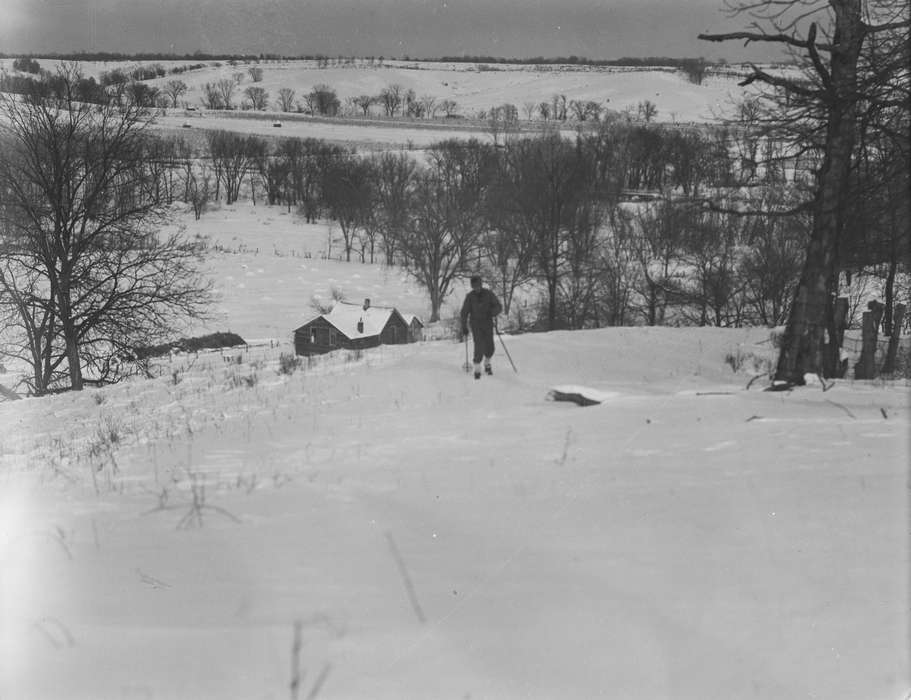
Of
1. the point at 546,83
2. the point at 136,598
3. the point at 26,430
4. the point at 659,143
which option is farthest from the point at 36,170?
the point at 546,83

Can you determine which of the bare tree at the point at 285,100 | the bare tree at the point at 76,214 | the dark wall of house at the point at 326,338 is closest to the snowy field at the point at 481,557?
the bare tree at the point at 76,214

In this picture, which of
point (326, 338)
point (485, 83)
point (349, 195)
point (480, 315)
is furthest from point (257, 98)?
point (480, 315)

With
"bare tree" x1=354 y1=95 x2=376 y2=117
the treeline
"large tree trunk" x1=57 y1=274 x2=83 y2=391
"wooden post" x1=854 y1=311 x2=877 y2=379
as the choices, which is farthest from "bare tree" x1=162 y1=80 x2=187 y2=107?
"wooden post" x1=854 y1=311 x2=877 y2=379

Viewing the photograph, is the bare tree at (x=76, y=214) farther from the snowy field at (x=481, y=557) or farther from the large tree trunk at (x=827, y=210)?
the large tree trunk at (x=827, y=210)

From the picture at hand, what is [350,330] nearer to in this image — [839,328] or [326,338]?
[326,338]

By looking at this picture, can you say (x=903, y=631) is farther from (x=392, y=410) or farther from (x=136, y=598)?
(x=392, y=410)

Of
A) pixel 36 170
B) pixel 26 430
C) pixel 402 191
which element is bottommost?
pixel 26 430
